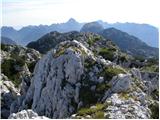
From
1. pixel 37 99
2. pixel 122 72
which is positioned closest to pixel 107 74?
pixel 122 72

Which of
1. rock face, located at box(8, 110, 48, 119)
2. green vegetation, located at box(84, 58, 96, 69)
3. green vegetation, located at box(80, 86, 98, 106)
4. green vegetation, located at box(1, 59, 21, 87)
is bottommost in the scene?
green vegetation, located at box(1, 59, 21, 87)

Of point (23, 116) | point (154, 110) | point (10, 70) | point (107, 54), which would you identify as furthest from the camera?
point (107, 54)

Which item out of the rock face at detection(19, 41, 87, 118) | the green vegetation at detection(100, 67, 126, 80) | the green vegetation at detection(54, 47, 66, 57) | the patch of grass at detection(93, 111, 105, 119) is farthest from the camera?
the green vegetation at detection(54, 47, 66, 57)

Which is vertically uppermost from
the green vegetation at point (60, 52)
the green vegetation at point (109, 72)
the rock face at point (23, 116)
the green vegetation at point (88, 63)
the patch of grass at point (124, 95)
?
the green vegetation at point (60, 52)

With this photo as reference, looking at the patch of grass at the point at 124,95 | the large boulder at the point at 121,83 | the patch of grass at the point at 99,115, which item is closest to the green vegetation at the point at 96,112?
the patch of grass at the point at 99,115

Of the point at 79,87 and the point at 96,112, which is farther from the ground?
the point at 96,112

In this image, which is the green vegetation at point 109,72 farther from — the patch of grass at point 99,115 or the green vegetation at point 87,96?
the patch of grass at point 99,115

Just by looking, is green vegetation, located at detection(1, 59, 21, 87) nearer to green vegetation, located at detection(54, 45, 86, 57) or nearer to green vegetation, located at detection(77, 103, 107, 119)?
green vegetation, located at detection(54, 45, 86, 57)

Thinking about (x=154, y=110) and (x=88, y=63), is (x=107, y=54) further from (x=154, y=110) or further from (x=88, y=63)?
(x=154, y=110)

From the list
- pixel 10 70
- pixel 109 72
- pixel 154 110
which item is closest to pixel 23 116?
pixel 154 110

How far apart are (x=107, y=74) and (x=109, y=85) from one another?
356 cm

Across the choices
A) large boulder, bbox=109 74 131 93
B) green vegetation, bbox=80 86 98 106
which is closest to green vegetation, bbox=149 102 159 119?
large boulder, bbox=109 74 131 93

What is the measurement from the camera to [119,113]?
42.3m

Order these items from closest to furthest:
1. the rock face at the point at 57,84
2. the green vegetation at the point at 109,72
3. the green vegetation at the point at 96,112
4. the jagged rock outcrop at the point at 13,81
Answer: the green vegetation at the point at 96,112 < the rock face at the point at 57,84 < the green vegetation at the point at 109,72 < the jagged rock outcrop at the point at 13,81
